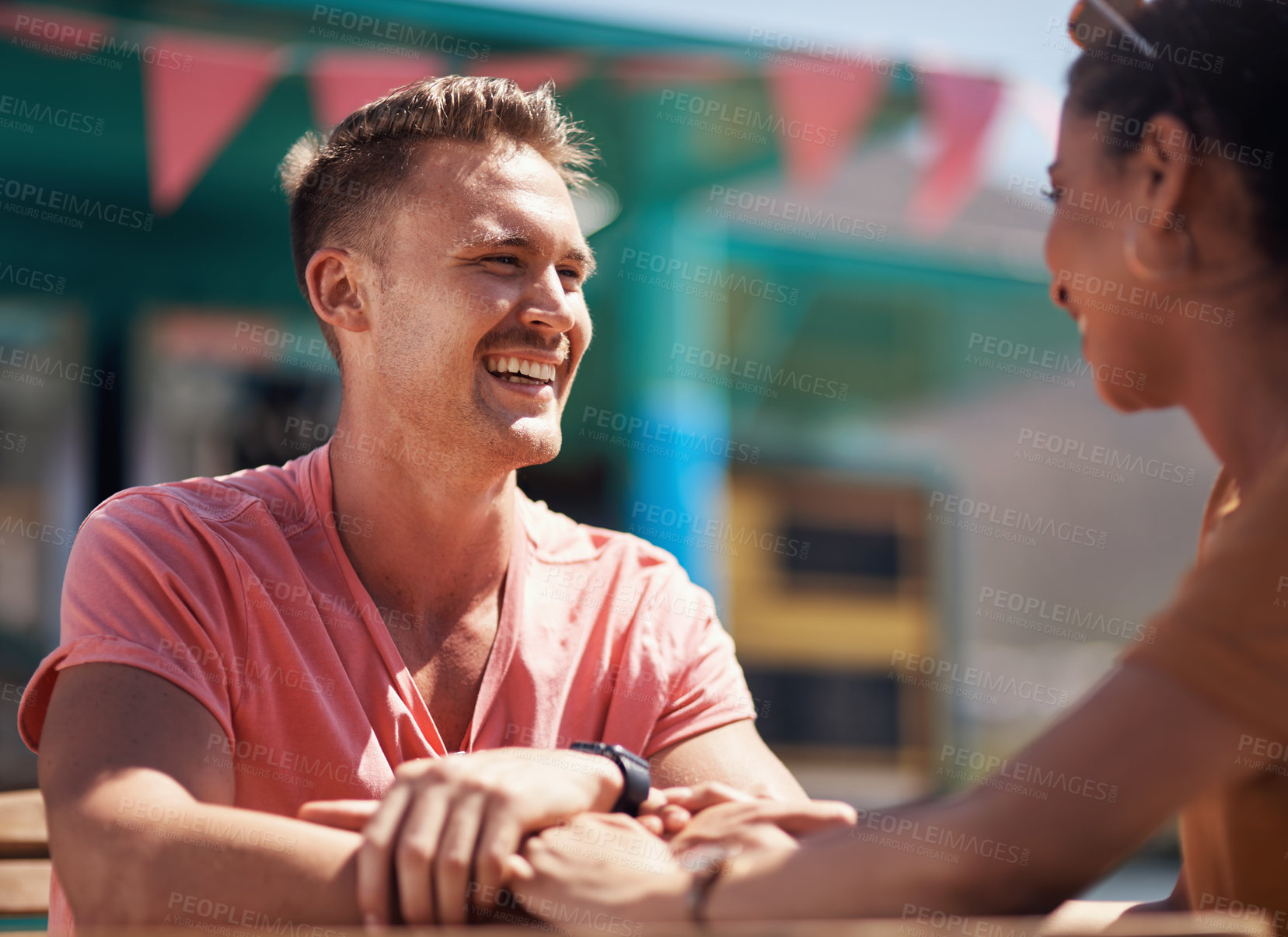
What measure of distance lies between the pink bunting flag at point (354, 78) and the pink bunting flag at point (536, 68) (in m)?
0.24

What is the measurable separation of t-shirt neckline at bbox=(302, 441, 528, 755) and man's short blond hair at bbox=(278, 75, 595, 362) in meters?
0.40

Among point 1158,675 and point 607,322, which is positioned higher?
point 607,322

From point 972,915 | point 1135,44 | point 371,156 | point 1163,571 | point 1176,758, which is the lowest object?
point 1163,571

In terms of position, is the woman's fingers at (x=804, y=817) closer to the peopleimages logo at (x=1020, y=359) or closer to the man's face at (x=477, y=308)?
the man's face at (x=477, y=308)

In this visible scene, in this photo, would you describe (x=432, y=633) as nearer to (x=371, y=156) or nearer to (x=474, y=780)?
(x=474, y=780)

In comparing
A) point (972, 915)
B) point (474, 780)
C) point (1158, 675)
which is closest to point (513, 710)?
point (474, 780)

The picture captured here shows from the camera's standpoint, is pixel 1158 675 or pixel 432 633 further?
pixel 432 633

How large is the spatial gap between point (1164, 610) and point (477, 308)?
1.26 meters

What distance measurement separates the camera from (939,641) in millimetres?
6879

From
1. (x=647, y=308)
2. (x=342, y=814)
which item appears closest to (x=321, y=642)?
(x=342, y=814)

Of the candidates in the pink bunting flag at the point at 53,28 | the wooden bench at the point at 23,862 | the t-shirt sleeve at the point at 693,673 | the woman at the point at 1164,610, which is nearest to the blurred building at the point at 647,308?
the pink bunting flag at the point at 53,28

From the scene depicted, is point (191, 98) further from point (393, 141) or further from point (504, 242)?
point (504, 242)

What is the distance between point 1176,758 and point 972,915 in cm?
23

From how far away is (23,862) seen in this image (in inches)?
83.7
